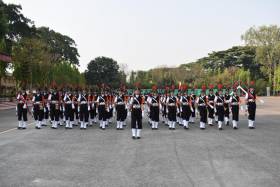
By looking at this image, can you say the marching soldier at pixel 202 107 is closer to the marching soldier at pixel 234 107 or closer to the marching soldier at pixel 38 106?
the marching soldier at pixel 234 107

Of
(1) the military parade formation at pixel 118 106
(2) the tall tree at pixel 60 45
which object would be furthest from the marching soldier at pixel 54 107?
(2) the tall tree at pixel 60 45

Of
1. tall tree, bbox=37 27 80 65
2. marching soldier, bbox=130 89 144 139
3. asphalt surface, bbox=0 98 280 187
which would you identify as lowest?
asphalt surface, bbox=0 98 280 187

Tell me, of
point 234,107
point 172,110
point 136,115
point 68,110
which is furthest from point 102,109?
point 234,107

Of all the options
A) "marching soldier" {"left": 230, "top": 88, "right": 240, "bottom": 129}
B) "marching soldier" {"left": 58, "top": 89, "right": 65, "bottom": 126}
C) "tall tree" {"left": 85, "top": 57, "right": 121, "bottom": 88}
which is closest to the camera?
"marching soldier" {"left": 230, "top": 88, "right": 240, "bottom": 129}

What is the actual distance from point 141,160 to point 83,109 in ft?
27.7

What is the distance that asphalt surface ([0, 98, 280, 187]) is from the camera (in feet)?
24.1

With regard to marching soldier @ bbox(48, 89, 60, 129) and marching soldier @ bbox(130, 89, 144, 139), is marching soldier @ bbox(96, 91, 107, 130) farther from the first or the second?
marching soldier @ bbox(130, 89, 144, 139)

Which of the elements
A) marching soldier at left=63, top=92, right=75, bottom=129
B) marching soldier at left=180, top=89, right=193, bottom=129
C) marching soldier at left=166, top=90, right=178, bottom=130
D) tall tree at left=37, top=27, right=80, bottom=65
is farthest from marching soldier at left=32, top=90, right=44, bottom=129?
tall tree at left=37, top=27, right=80, bottom=65

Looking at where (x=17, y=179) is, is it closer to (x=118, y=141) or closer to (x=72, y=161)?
(x=72, y=161)

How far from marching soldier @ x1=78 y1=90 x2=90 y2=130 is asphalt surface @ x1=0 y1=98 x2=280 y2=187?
2.94 metres

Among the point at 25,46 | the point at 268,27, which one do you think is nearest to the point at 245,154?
the point at 25,46

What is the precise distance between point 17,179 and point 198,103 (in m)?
11.6

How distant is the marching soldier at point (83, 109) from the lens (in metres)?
17.1

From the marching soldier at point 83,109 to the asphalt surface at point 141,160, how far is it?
294 cm
